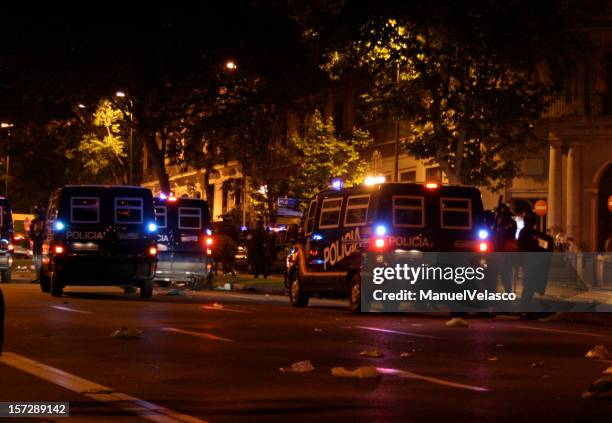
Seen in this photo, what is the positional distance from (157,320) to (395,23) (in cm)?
1626

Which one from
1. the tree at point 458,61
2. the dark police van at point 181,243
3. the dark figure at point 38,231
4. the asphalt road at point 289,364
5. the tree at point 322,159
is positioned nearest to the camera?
the asphalt road at point 289,364

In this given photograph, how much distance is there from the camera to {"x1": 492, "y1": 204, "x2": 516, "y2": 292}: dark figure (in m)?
24.0

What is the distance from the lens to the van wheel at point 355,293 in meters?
23.0

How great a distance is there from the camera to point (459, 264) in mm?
23312

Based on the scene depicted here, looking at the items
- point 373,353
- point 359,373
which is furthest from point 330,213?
point 359,373

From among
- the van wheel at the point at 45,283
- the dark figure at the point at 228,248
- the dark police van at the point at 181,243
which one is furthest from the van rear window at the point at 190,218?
the dark figure at the point at 228,248

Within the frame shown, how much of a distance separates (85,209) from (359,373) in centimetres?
1689

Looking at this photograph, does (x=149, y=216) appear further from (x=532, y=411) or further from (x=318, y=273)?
(x=532, y=411)

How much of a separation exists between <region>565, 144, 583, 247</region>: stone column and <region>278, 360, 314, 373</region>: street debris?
33944 mm

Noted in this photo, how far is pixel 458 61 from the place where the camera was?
34062 mm

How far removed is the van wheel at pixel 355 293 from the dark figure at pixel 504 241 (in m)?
2.57

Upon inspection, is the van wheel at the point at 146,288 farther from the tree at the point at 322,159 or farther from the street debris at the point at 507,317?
the tree at the point at 322,159

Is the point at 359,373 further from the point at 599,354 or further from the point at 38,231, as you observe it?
Result: the point at 38,231

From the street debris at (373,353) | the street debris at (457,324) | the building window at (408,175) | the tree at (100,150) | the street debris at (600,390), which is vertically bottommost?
the street debris at (600,390)
